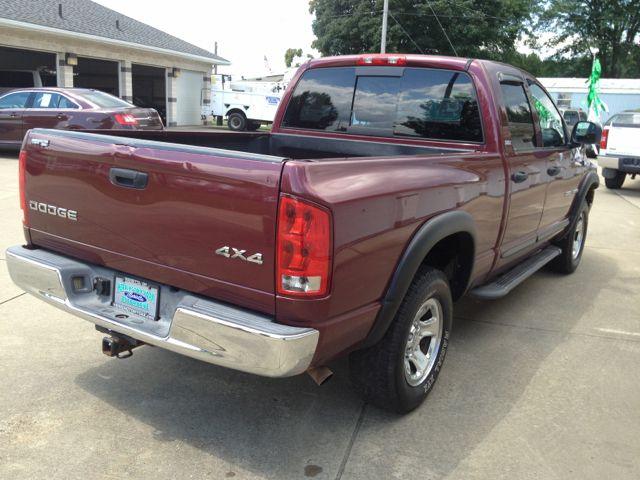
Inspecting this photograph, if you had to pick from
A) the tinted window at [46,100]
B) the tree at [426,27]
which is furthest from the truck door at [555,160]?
the tree at [426,27]

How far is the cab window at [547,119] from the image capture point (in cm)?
465

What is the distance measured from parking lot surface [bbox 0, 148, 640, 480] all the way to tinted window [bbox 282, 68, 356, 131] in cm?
181

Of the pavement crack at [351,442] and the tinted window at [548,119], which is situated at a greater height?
the tinted window at [548,119]

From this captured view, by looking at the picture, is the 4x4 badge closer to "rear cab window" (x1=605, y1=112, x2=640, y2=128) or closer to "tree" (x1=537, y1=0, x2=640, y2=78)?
"rear cab window" (x1=605, y1=112, x2=640, y2=128)

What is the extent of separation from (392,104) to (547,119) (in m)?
1.59

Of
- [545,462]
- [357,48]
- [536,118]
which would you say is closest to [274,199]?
[545,462]

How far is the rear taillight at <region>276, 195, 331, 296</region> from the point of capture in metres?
2.28

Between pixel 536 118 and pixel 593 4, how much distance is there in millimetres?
49770

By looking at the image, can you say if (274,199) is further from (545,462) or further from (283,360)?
(545,462)

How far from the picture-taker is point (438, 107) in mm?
3936

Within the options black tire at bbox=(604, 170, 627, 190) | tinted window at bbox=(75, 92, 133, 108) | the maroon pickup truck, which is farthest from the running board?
tinted window at bbox=(75, 92, 133, 108)

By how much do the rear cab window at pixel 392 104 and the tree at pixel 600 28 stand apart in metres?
49.2

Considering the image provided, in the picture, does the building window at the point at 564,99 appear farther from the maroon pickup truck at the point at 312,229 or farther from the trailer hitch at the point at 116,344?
the trailer hitch at the point at 116,344

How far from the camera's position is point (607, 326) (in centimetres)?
464
